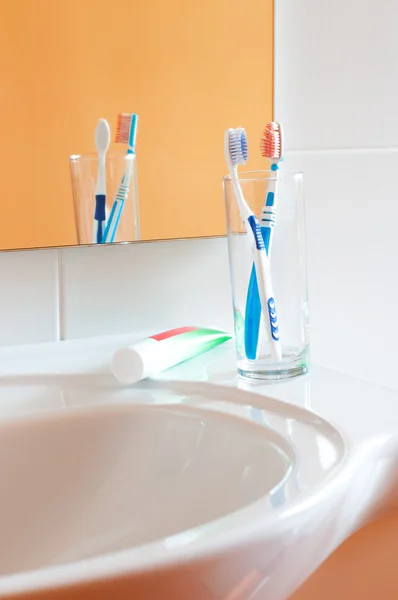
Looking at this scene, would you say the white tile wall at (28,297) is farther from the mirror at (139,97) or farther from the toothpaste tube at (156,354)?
the toothpaste tube at (156,354)

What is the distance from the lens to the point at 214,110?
0.73m

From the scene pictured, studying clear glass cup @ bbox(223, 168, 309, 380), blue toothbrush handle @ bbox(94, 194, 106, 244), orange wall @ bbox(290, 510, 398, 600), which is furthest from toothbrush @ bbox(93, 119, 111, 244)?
orange wall @ bbox(290, 510, 398, 600)

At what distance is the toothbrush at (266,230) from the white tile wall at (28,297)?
200 mm

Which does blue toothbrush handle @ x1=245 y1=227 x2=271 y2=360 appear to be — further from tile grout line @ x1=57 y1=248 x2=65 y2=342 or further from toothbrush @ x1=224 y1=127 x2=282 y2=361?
tile grout line @ x1=57 y1=248 x2=65 y2=342

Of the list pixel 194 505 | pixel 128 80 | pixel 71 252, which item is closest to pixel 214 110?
pixel 128 80

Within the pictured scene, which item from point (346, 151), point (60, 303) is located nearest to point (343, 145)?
point (346, 151)

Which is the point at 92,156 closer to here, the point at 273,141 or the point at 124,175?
the point at 124,175

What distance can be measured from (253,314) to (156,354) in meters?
0.08

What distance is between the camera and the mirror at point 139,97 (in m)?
Result: 0.62

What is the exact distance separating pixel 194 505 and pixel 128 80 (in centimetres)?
40

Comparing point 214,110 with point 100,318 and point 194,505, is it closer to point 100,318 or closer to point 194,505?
point 100,318

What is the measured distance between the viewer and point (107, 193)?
658 millimetres

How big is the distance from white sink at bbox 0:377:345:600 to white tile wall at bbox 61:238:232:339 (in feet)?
0.44

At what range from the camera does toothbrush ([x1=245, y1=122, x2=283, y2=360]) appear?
0.57 meters
